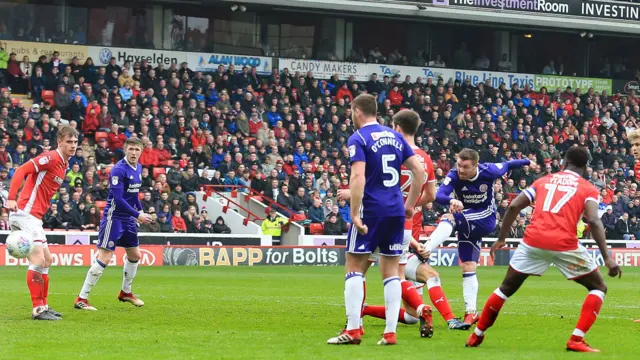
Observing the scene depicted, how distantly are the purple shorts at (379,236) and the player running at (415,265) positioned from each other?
998 millimetres

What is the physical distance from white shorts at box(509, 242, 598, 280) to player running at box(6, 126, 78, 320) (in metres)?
6.03

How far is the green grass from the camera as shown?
9.79 metres

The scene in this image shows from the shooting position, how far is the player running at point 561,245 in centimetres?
988

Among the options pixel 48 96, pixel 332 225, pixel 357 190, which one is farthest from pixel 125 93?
pixel 357 190

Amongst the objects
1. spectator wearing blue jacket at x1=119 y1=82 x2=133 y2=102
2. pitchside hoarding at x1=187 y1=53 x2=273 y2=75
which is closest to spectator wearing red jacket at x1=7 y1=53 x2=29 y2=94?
spectator wearing blue jacket at x1=119 y1=82 x2=133 y2=102

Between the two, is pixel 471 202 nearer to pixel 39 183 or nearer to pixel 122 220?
pixel 122 220

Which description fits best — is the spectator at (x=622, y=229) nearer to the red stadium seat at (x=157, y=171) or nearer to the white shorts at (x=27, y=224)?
the red stadium seat at (x=157, y=171)

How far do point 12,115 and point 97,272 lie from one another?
715 inches

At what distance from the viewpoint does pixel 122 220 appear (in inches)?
595

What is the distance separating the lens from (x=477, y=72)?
46.3 meters

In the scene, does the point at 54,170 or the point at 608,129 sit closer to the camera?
the point at 54,170

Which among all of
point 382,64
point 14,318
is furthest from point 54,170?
point 382,64

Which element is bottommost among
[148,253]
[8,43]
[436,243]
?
[148,253]

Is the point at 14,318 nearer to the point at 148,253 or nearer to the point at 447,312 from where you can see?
the point at 447,312
